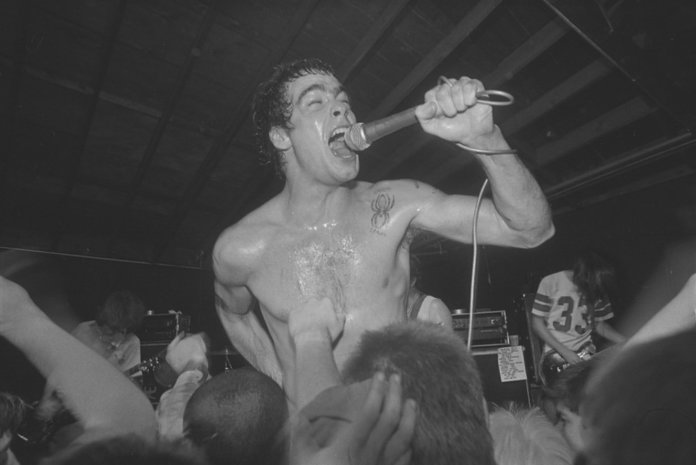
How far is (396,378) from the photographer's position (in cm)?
101

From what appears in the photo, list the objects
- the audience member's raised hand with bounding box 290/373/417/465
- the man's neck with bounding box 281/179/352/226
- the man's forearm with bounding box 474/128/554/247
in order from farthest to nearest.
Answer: the man's neck with bounding box 281/179/352/226 → the man's forearm with bounding box 474/128/554/247 → the audience member's raised hand with bounding box 290/373/417/465

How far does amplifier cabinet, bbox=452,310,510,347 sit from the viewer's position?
5301 mm

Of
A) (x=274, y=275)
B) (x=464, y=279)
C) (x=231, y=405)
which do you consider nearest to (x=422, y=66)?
(x=274, y=275)

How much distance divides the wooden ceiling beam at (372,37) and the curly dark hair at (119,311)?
4.08 metres

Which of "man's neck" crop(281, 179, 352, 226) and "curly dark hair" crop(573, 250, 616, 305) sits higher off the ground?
"man's neck" crop(281, 179, 352, 226)

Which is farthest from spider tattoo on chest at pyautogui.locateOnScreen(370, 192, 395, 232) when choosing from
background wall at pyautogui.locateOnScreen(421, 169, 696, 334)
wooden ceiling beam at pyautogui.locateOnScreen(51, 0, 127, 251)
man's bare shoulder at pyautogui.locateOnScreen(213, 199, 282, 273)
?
background wall at pyautogui.locateOnScreen(421, 169, 696, 334)

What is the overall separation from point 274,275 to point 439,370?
139 cm

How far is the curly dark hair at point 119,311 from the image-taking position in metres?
5.49

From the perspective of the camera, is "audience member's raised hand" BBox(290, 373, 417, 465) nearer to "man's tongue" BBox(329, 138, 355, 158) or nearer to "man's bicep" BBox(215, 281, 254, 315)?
"man's tongue" BBox(329, 138, 355, 158)

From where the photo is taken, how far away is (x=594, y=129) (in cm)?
461

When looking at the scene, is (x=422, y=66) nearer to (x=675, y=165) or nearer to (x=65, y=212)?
(x=675, y=165)

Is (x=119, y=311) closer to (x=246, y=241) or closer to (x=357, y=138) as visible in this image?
(x=246, y=241)

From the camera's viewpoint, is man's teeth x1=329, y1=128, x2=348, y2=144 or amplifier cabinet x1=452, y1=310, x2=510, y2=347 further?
amplifier cabinet x1=452, y1=310, x2=510, y2=347

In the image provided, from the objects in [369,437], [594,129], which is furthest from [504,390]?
[369,437]
